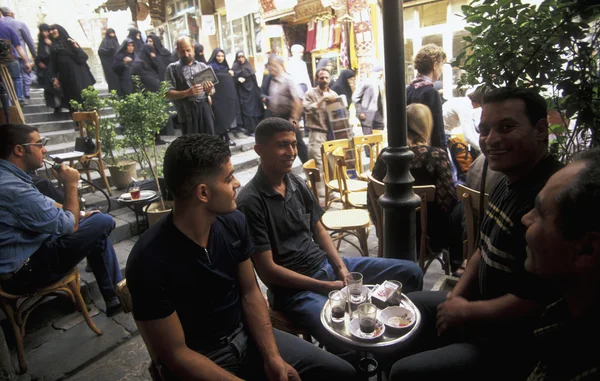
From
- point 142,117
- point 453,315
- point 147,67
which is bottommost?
point 453,315

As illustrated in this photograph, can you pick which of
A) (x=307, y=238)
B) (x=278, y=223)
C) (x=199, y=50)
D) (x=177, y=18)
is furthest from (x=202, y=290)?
(x=177, y=18)

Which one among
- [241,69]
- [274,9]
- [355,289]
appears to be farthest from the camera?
[274,9]

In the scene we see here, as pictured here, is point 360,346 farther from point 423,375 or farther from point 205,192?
point 205,192

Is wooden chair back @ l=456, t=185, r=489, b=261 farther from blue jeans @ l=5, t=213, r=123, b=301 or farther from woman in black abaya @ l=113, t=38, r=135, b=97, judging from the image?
woman in black abaya @ l=113, t=38, r=135, b=97

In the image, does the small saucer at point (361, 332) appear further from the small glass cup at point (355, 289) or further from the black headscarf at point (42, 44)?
the black headscarf at point (42, 44)

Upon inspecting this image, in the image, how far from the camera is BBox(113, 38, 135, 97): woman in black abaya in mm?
7301


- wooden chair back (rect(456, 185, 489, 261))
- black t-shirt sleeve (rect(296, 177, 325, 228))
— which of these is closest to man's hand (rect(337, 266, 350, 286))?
black t-shirt sleeve (rect(296, 177, 325, 228))

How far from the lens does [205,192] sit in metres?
1.66

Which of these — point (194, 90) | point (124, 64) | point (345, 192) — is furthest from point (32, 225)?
point (124, 64)

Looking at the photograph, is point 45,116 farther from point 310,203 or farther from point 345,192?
point 310,203

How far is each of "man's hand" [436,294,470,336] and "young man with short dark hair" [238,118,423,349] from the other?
23.4 inches

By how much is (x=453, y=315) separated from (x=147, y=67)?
767 cm

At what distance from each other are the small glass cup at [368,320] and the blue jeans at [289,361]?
0.23 m

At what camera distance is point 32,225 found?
2592 millimetres
